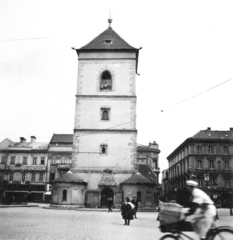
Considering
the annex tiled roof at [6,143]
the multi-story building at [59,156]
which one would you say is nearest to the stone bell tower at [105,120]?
the multi-story building at [59,156]

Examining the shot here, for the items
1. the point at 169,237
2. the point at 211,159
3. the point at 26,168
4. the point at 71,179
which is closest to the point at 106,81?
the point at 71,179

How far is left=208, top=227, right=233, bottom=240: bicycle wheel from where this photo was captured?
6.15 m

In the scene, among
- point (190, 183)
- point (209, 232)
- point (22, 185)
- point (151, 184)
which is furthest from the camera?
point (22, 185)

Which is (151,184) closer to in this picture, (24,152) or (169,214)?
(169,214)

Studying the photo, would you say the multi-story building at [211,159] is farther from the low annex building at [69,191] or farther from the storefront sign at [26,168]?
the low annex building at [69,191]

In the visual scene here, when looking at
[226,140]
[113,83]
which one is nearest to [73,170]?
[113,83]

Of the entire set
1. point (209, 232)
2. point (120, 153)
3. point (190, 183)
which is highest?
point (120, 153)

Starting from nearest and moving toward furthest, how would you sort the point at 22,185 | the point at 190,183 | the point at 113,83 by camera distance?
the point at 190,183, the point at 113,83, the point at 22,185

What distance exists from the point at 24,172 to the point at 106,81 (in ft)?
109

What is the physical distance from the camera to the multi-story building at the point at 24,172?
58.1 meters

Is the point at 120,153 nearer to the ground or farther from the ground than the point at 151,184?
farther from the ground

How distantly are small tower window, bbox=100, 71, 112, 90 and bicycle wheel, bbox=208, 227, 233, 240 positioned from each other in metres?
28.0

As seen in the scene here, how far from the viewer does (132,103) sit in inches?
1293

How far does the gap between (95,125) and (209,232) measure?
86.3ft
